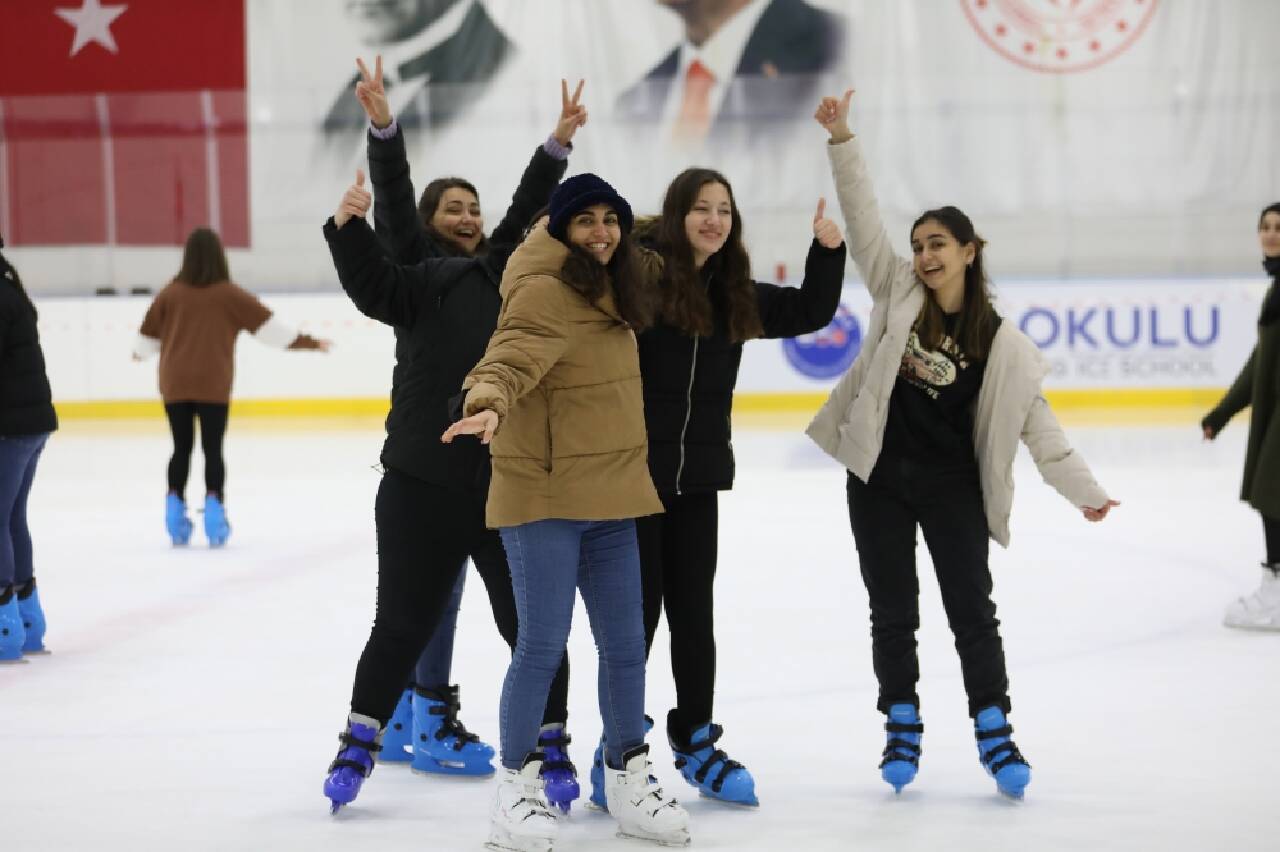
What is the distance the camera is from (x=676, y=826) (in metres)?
3.01

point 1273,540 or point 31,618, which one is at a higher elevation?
point 1273,540

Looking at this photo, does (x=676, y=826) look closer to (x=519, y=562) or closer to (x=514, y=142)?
(x=519, y=562)

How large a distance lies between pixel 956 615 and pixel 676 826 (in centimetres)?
76

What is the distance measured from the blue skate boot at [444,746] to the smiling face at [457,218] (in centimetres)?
96

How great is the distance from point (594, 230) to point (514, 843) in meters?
1.06

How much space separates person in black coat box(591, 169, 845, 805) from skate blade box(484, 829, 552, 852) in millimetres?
458

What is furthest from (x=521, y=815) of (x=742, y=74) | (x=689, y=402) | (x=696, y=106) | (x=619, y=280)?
(x=742, y=74)

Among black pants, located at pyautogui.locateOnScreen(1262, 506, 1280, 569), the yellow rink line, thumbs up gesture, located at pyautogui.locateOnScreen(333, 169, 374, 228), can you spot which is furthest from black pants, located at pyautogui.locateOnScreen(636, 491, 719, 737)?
the yellow rink line

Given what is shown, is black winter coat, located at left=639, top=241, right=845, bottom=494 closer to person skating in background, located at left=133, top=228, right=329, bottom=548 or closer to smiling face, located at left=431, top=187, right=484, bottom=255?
smiling face, located at left=431, top=187, right=484, bottom=255

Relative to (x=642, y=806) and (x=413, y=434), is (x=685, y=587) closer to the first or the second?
(x=642, y=806)

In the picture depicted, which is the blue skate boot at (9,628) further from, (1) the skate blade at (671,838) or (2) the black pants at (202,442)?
(2) the black pants at (202,442)

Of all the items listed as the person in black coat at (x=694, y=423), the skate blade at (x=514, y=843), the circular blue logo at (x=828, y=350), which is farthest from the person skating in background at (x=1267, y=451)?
the circular blue logo at (x=828, y=350)

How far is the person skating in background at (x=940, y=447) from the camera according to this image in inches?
132

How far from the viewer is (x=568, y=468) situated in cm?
290
